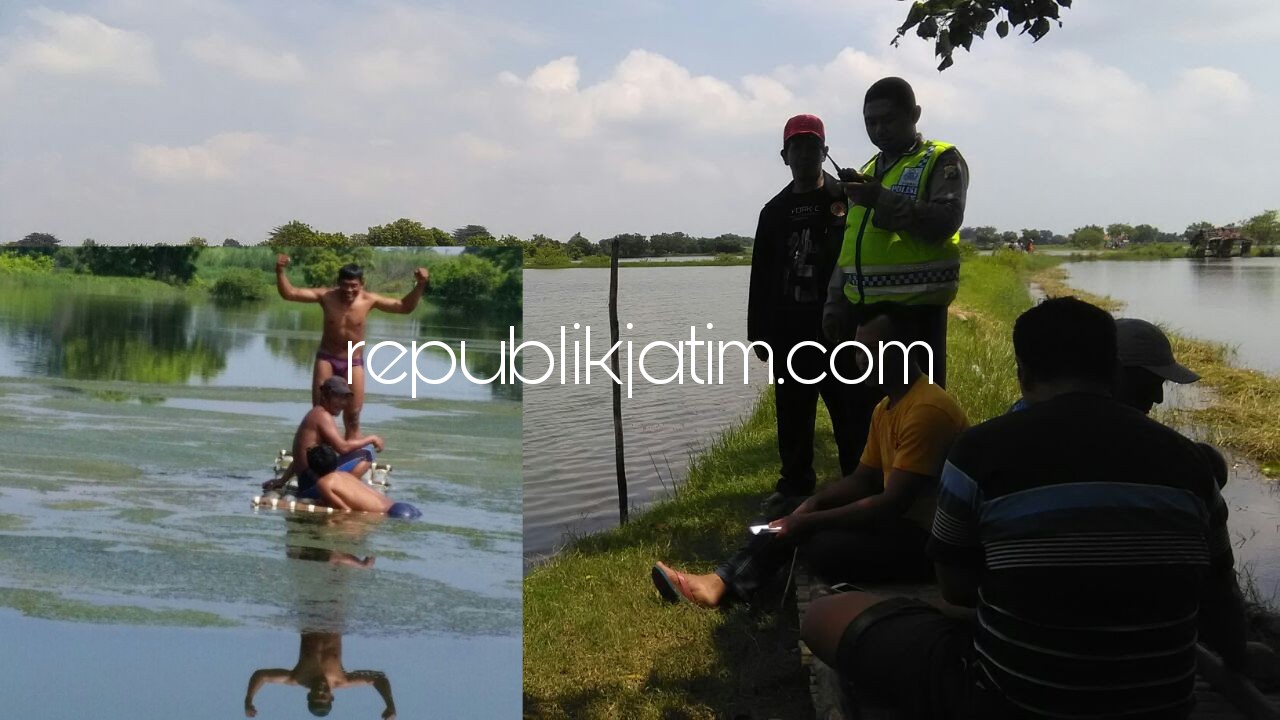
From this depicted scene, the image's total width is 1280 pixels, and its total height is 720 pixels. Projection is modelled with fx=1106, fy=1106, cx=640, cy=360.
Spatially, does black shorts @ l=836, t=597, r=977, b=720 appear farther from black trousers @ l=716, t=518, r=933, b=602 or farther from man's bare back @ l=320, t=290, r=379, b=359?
man's bare back @ l=320, t=290, r=379, b=359

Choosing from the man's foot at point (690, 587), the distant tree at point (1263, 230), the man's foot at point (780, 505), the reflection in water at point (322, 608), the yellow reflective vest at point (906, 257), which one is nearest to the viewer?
the reflection in water at point (322, 608)

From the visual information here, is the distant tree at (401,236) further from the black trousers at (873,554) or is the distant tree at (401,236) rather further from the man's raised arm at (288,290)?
the black trousers at (873,554)

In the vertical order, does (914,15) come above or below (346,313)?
above

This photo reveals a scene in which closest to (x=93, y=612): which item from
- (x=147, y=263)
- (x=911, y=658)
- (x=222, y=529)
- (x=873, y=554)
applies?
(x=222, y=529)

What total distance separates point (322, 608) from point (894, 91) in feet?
9.04

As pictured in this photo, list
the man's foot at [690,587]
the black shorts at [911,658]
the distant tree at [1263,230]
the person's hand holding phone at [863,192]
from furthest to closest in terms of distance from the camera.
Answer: the distant tree at [1263,230]
the man's foot at [690,587]
the person's hand holding phone at [863,192]
the black shorts at [911,658]

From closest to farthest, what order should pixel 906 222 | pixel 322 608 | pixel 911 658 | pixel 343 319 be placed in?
pixel 911 658 < pixel 322 608 < pixel 343 319 < pixel 906 222

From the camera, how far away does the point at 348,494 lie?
9.29 feet

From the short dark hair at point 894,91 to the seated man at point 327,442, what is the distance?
7.71 feet

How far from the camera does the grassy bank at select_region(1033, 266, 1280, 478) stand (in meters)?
9.15

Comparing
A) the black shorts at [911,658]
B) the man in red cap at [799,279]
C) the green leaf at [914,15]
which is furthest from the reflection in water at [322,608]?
the green leaf at [914,15]

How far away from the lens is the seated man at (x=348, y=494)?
2826mm

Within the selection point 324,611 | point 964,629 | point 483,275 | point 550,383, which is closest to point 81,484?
point 324,611

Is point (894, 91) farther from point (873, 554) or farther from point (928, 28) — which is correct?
point (873, 554)
